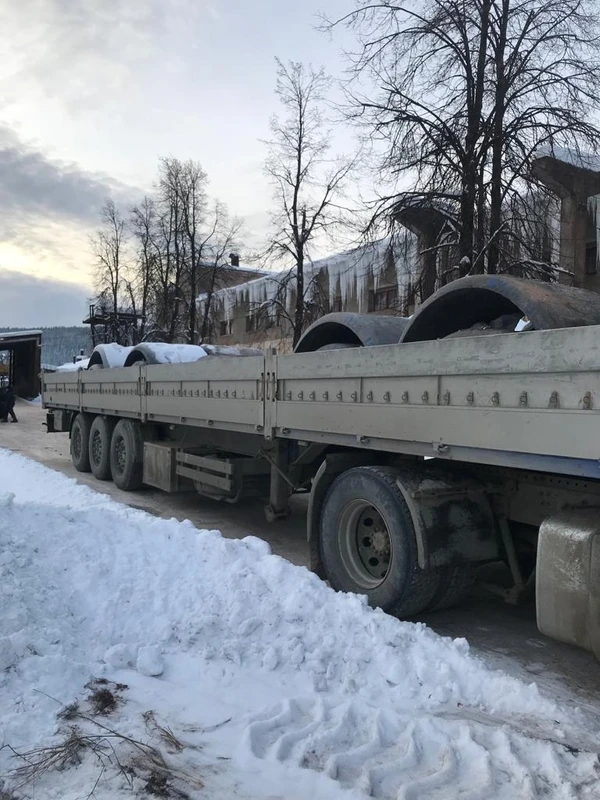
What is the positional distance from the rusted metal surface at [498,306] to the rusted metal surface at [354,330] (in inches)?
20.5

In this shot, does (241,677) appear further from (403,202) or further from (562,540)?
(403,202)

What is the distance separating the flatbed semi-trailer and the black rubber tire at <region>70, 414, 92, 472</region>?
5.57 meters

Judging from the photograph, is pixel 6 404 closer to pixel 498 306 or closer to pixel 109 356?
pixel 109 356

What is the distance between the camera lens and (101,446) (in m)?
10.4

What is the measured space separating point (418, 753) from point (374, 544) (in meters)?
1.70

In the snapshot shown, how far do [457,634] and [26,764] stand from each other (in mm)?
2754

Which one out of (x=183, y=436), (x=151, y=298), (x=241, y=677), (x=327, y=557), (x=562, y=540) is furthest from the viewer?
(x=151, y=298)

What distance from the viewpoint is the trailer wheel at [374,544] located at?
3949mm

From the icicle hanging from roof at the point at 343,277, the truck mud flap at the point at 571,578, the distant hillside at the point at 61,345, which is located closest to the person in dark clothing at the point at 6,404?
the icicle hanging from roof at the point at 343,277

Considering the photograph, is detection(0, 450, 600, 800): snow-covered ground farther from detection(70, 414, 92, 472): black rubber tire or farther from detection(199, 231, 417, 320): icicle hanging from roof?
detection(199, 231, 417, 320): icicle hanging from roof

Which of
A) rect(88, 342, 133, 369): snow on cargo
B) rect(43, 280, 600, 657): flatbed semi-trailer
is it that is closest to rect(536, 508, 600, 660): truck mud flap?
rect(43, 280, 600, 657): flatbed semi-trailer

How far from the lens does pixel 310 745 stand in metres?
2.71

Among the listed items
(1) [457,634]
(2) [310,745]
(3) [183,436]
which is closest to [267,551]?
(1) [457,634]

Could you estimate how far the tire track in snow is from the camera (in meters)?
2.49
